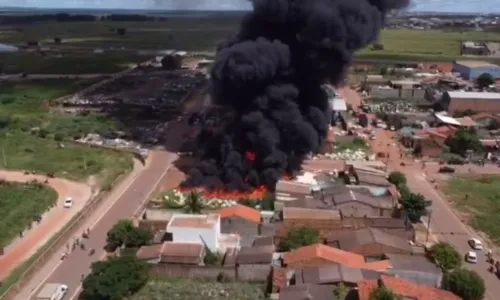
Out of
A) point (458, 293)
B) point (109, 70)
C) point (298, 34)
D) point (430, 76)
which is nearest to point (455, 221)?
point (458, 293)

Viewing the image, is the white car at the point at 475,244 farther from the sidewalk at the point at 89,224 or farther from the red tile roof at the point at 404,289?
the sidewalk at the point at 89,224

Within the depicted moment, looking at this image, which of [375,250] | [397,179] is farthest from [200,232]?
[397,179]

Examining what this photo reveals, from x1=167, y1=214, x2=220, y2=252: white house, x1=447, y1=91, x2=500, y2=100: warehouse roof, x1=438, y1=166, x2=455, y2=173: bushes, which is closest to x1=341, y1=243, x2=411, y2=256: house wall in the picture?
x1=167, y1=214, x2=220, y2=252: white house

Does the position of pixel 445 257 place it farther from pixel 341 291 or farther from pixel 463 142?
pixel 463 142

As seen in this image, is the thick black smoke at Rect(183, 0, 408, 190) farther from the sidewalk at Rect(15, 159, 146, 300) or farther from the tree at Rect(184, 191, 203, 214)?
the sidewalk at Rect(15, 159, 146, 300)

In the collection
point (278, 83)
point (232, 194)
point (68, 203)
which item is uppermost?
point (278, 83)

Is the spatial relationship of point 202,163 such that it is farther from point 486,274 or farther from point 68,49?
point 68,49
